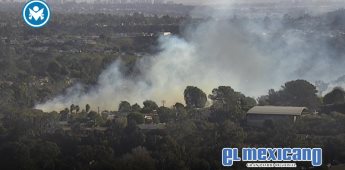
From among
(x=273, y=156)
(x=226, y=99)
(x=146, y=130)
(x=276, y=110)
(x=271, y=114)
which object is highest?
(x=226, y=99)

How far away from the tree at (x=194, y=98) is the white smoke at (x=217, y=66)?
1409 millimetres

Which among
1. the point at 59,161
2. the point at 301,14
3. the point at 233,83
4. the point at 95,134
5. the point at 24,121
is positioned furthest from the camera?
the point at 301,14

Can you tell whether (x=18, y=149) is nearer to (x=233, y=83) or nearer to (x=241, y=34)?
(x=233, y=83)

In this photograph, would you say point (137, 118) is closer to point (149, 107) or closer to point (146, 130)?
point (146, 130)

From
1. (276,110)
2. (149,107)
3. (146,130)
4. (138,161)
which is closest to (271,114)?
(276,110)

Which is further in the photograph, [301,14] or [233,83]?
[301,14]

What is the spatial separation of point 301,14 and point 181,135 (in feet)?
112

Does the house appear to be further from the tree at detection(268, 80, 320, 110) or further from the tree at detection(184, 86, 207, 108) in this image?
the tree at detection(184, 86, 207, 108)

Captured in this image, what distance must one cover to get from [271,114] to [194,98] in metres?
4.35

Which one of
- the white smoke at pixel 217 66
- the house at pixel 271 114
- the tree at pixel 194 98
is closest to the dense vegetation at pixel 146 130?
the tree at pixel 194 98

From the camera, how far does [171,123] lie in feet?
53.2

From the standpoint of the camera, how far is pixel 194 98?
2109 cm

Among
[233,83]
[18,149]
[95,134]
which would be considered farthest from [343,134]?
[233,83]

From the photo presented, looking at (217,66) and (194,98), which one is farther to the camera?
(217,66)
